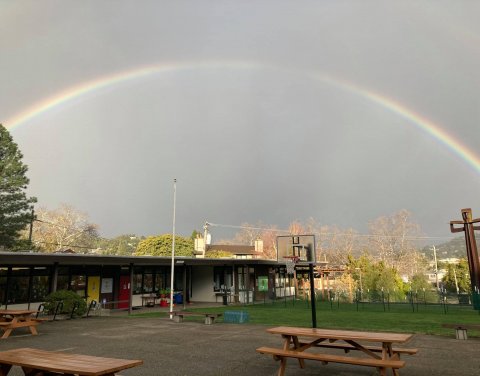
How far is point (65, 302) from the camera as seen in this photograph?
17.5m

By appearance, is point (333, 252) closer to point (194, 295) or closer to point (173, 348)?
point (194, 295)

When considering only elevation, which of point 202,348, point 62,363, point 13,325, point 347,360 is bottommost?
point 202,348

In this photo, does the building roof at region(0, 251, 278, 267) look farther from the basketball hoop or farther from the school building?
the basketball hoop

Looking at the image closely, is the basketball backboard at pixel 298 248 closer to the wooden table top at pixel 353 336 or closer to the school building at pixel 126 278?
the wooden table top at pixel 353 336

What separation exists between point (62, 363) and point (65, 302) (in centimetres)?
1407

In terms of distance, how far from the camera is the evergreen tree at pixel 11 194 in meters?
30.3

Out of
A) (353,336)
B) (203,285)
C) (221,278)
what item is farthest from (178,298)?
(353,336)

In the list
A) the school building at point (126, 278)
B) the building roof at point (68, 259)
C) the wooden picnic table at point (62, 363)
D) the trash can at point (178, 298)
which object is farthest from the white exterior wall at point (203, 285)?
the wooden picnic table at point (62, 363)

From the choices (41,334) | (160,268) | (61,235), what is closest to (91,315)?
(41,334)

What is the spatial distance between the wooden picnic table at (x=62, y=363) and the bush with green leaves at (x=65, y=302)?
41.7ft

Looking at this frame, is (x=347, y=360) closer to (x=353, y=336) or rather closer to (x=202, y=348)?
(x=353, y=336)

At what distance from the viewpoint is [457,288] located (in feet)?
119

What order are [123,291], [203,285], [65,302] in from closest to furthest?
1. [65,302]
2. [123,291]
3. [203,285]

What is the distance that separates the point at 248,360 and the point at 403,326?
29.9 ft
